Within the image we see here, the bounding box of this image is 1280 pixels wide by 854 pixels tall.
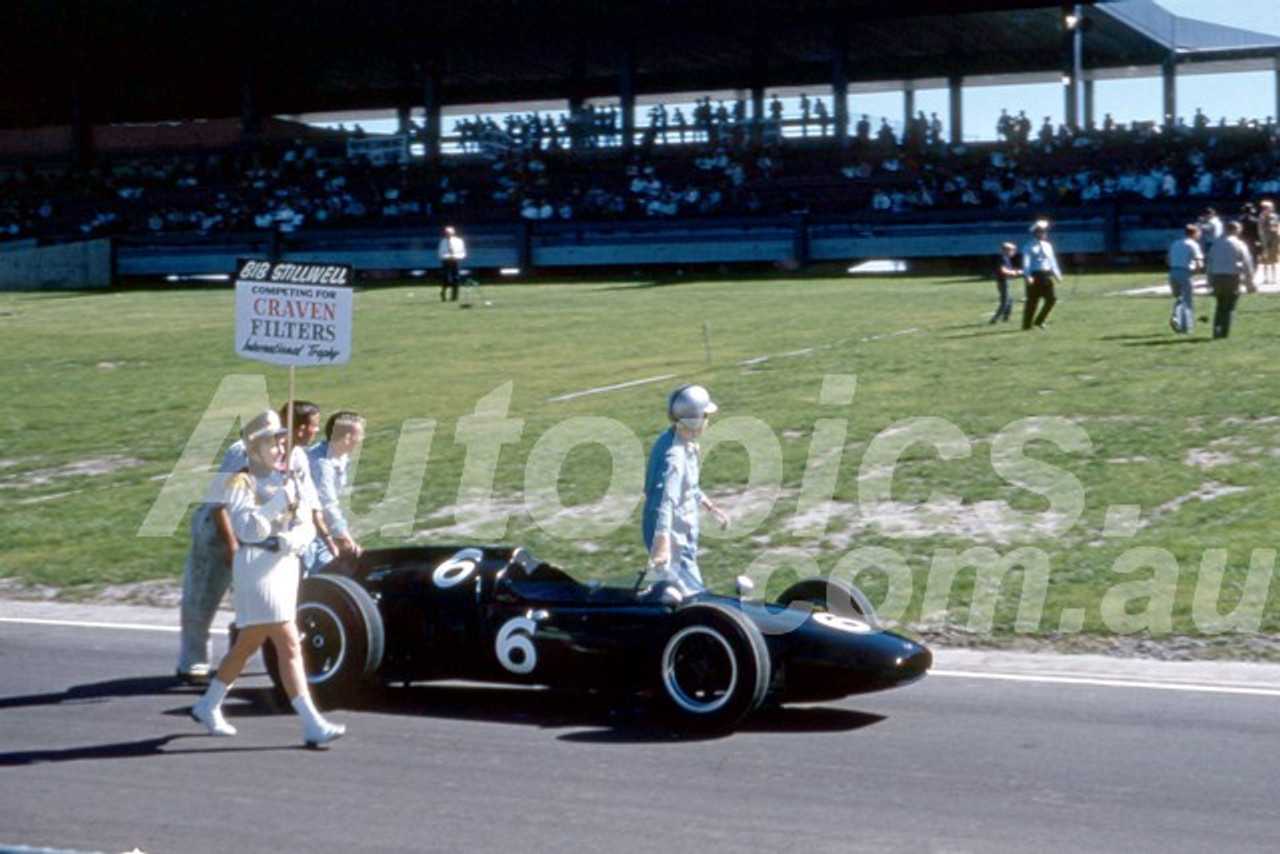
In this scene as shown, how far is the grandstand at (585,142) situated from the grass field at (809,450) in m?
12.0

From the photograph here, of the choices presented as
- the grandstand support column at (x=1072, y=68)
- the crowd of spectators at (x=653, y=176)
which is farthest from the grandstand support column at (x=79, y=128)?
the grandstand support column at (x=1072, y=68)

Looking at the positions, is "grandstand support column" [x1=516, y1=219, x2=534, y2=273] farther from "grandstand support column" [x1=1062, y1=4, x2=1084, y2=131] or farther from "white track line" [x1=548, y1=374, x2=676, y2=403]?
"white track line" [x1=548, y1=374, x2=676, y2=403]

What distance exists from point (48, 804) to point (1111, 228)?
37.1m

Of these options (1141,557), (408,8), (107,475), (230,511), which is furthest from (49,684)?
(408,8)

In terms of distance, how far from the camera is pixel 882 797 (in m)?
8.32

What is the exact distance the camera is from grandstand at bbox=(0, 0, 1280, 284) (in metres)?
46.3

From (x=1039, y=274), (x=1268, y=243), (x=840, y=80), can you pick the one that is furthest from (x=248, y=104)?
(x=1039, y=274)

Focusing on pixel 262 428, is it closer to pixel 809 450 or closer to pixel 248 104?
pixel 809 450

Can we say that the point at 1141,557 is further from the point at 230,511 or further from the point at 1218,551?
the point at 230,511

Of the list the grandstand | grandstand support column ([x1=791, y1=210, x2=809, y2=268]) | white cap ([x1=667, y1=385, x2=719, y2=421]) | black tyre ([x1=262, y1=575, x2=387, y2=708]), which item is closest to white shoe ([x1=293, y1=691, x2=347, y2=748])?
black tyre ([x1=262, y1=575, x2=387, y2=708])

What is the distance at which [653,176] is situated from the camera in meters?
53.4

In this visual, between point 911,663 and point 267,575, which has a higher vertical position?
point 267,575

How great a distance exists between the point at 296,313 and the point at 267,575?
6.37ft

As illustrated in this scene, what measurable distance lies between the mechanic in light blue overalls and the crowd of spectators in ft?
112
